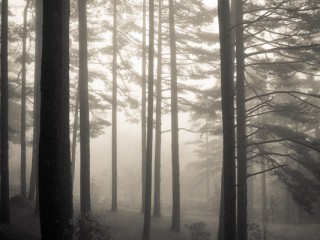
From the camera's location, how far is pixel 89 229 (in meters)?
7.93

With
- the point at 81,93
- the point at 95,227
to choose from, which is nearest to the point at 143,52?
the point at 81,93

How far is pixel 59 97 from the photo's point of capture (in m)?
6.33

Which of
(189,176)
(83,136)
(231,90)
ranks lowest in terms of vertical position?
(189,176)

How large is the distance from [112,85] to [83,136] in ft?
33.7

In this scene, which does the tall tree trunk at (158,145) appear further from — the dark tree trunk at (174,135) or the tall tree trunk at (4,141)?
the tall tree trunk at (4,141)

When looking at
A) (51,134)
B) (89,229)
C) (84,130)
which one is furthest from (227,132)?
(84,130)

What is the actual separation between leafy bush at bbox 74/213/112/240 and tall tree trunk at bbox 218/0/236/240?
10.4ft

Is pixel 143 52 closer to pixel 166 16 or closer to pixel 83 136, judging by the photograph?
pixel 166 16

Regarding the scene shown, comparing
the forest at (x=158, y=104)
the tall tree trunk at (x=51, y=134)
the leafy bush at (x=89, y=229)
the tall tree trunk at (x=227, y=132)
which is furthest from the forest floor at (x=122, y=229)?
the tall tree trunk at (x=51, y=134)

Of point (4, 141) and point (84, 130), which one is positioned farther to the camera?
point (4, 141)

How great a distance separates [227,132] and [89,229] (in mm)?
4214

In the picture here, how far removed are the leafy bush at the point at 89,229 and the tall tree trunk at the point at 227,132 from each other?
3.17 meters

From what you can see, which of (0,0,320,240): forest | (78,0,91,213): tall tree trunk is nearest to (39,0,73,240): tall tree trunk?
(0,0,320,240): forest

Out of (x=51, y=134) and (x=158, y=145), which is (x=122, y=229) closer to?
(x=158, y=145)
